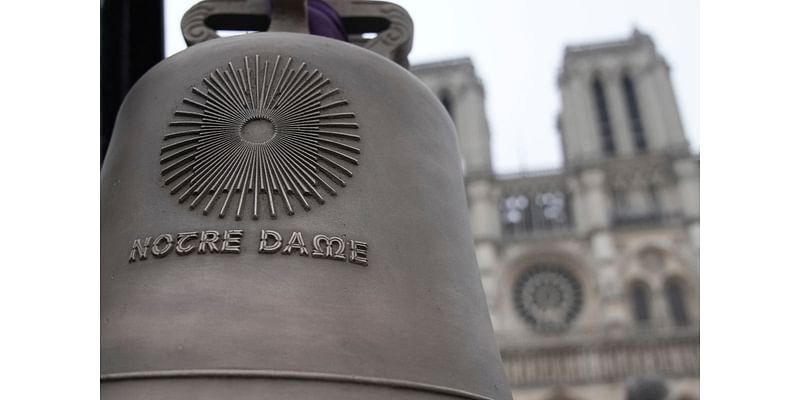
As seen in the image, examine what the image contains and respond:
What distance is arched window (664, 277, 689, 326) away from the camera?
22.4 meters

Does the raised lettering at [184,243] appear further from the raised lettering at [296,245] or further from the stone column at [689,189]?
the stone column at [689,189]

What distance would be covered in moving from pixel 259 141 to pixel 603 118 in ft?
85.3

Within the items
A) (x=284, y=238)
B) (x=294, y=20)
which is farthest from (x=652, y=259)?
(x=284, y=238)

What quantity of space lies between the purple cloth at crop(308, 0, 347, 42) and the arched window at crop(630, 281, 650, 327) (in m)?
22.2

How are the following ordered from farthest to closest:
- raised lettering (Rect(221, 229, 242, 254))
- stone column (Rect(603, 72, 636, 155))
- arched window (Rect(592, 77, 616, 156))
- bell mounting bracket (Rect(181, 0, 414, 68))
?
arched window (Rect(592, 77, 616, 156))
stone column (Rect(603, 72, 636, 155))
bell mounting bracket (Rect(181, 0, 414, 68))
raised lettering (Rect(221, 229, 242, 254))

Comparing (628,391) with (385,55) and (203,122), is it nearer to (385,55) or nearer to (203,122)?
(385,55)

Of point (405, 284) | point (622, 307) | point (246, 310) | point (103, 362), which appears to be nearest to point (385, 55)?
point (405, 284)

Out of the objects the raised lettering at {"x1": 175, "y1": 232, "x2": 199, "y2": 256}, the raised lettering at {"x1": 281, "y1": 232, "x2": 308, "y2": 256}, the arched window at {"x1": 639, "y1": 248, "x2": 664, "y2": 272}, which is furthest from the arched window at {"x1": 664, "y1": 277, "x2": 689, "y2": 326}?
the raised lettering at {"x1": 175, "y1": 232, "x2": 199, "y2": 256}

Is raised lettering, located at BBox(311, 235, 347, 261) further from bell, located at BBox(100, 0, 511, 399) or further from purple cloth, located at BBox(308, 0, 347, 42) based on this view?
purple cloth, located at BBox(308, 0, 347, 42)

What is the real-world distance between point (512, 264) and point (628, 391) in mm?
19559

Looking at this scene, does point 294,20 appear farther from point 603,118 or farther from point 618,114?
point 603,118

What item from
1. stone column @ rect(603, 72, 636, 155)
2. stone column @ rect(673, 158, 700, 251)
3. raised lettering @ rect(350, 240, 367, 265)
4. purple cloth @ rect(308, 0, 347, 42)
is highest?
stone column @ rect(603, 72, 636, 155)

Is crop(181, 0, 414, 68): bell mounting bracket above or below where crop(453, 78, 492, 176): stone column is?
below

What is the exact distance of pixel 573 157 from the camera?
25156 mm
